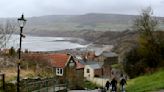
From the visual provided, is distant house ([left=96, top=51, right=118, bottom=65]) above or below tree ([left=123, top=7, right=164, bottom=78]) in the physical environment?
above

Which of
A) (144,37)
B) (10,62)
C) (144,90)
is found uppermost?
(144,37)

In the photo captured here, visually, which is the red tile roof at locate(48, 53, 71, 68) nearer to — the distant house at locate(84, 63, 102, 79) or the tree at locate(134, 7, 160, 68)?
the tree at locate(134, 7, 160, 68)

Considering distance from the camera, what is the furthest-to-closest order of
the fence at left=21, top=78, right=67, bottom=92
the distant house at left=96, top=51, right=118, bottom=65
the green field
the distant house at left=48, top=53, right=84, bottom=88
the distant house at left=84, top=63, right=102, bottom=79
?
1. the distant house at left=96, top=51, right=118, bottom=65
2. the distant house at left=84, top=63, right=102, bottom=79
3. the distant house at left=48, top=53, right=84, bottom=88
4. the green field
5. the fence at left=21, top=78, right=67, bottom=92

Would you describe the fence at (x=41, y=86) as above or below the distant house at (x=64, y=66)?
below

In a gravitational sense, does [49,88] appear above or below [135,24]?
below

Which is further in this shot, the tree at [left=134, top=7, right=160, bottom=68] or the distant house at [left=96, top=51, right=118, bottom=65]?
the distant house at [left=96, top=51, right=118, bottom=65]

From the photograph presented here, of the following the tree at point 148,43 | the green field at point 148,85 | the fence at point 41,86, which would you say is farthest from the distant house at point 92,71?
the fence at point 41,86

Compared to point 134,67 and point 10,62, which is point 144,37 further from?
point 10,62

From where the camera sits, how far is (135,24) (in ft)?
194

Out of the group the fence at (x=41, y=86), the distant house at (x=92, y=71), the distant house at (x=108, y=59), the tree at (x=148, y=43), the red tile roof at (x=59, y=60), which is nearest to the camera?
the fence at (x=41, y=86)

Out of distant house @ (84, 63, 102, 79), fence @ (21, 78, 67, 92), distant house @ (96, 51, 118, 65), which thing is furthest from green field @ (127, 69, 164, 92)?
distant house @ (96, 51, 118, 65)

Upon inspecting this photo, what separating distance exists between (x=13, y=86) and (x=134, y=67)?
3433 cm

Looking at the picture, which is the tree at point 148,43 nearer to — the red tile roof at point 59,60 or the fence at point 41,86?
the red tile roof at point 59,60

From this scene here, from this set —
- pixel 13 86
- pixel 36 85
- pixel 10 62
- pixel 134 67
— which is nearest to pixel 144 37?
pixel 134 67
